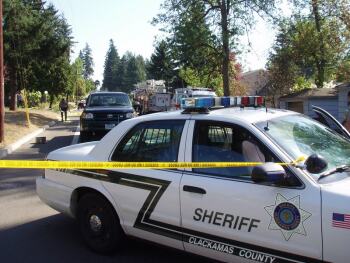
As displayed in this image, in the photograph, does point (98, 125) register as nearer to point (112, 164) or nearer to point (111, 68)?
point (112, 164)

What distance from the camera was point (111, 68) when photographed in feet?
552

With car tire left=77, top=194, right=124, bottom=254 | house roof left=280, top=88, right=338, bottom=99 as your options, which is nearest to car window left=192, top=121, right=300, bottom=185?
car tire left=77, top=194, right=124, bottom=254

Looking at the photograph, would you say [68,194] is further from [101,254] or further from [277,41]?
[277,41]

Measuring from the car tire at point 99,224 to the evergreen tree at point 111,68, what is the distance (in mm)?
151617

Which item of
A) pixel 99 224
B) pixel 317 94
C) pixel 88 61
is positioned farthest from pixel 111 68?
pixel 99 224

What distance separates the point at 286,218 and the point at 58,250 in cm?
276

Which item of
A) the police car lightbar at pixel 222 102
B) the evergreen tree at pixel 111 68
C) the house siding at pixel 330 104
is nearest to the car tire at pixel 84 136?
the house siding at pixel 330 104

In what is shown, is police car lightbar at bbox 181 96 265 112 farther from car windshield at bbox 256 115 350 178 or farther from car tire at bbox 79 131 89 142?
car tire at bbox 79 131 89 142

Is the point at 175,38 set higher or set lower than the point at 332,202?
higher

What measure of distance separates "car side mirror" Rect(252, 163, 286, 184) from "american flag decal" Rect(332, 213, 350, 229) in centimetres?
48

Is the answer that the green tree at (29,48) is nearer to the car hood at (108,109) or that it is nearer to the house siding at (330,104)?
the car hood at (108,109)

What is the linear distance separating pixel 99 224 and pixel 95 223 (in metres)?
0.06

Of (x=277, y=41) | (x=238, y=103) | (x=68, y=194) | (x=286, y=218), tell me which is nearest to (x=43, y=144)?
(x=68, y=194)

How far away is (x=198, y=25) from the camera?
2848 centimetres
